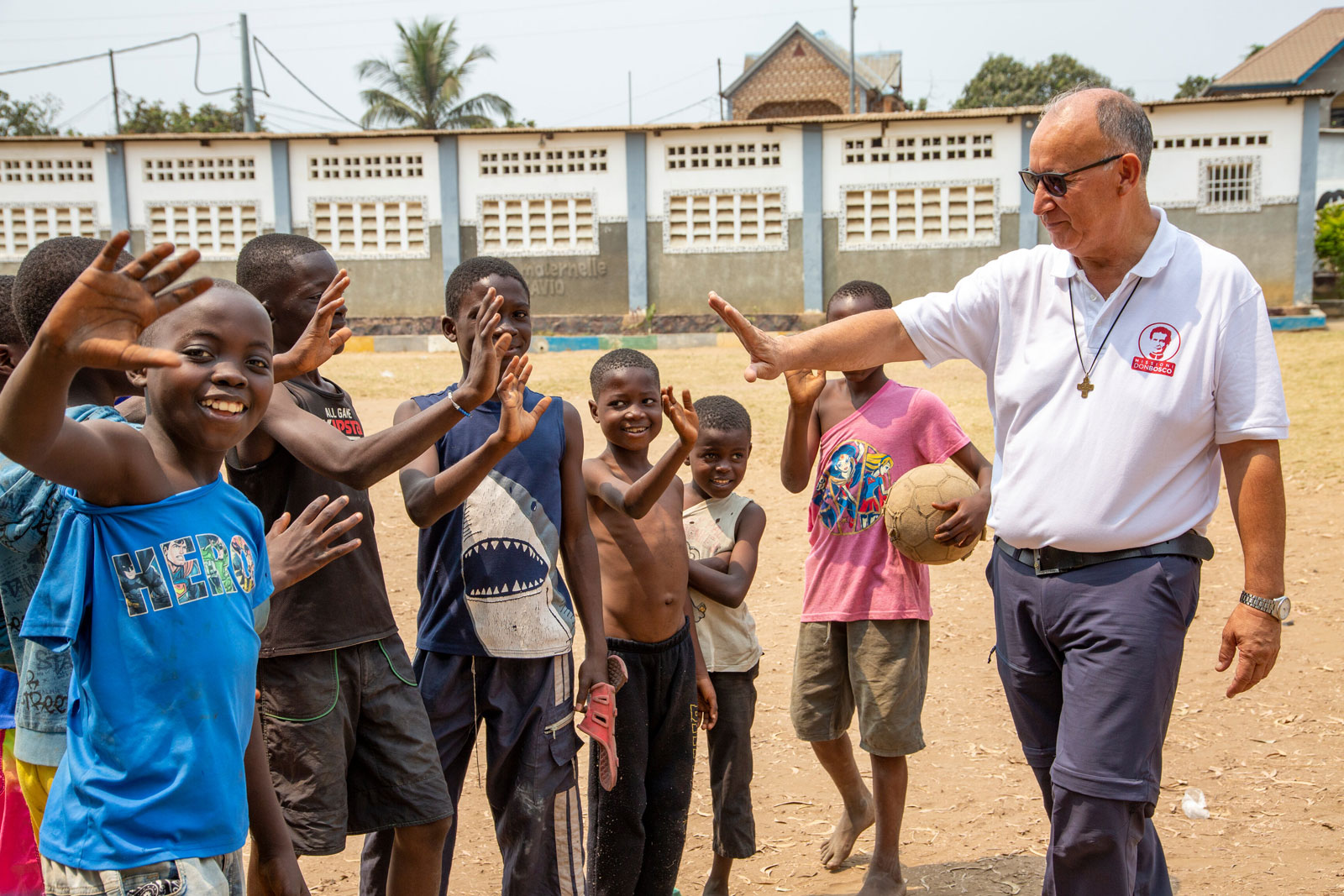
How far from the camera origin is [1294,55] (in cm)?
3809

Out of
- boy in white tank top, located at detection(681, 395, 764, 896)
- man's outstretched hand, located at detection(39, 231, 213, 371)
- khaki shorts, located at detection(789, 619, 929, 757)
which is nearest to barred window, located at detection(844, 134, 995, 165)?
boy in white tank top, located at detection(681, 395, 764, 896)

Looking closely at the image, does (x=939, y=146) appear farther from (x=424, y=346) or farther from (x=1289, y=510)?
(x=1289, y=510)

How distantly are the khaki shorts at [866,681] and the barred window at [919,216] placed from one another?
64.9 feet

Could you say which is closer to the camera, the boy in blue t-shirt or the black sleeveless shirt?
the boy in blue t-shirt

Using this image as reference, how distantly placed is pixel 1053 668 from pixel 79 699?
2.29 meters

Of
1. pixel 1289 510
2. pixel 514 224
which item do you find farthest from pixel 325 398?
pixel 514 224

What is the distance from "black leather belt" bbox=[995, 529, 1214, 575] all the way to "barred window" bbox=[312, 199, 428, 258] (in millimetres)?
21678

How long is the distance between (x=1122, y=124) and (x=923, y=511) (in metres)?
1.25

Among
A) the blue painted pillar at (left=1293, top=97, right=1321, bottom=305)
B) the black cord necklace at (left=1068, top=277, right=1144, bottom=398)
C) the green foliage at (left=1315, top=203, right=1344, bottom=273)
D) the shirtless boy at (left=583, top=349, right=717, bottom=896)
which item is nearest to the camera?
the black cord necklace at (left=1068, top=277, right=1144, bottom=398)

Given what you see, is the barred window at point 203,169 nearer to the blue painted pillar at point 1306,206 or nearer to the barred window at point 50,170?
→ the barred window at point 50,170

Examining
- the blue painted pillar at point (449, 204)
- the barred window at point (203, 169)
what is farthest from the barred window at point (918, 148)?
the barred window at point (203, 169)

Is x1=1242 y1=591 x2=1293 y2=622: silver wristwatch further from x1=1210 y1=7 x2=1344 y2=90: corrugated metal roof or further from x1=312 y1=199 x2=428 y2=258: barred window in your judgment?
x1=1210 y1=7 x2=1344 y2=90: corrugated metal roof

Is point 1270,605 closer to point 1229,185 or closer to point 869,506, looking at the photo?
point 869,506

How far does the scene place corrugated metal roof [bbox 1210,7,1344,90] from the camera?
37.0 metres
